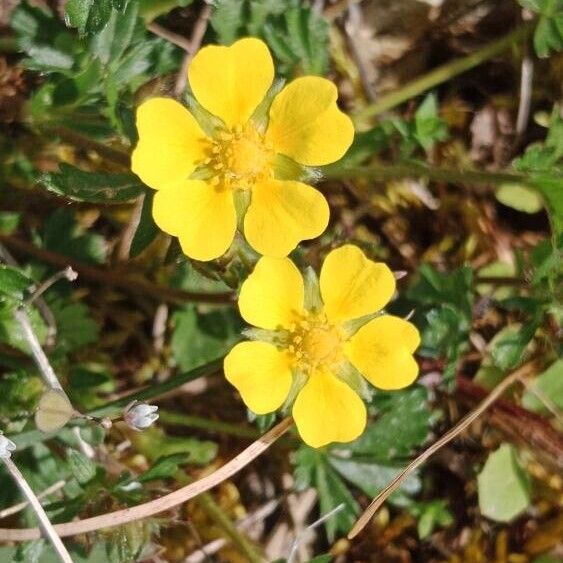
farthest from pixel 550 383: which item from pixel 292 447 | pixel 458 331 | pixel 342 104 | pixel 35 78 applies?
pixel 35 78

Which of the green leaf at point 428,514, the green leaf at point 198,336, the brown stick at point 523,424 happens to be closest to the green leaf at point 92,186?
the green leaf at point 198,336

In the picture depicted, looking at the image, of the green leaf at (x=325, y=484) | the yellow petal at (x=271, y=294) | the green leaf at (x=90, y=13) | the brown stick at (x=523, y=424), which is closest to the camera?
the green leaf at (x=90, y=13)

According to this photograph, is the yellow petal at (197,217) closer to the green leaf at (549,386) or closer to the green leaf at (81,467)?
the green leaf at (81,467)

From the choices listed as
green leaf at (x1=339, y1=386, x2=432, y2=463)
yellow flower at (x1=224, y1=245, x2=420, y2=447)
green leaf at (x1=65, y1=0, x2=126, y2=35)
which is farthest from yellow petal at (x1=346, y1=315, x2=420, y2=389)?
green leaf at (x1=65, y1=0, x2=126, y2=35)

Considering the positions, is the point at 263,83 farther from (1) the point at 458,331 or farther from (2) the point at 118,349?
(2) the point at 118,349

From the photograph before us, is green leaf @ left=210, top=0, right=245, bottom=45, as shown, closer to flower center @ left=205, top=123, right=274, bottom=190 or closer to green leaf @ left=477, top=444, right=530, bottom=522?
flower center @ left=205, top=123, right=274, bottom=190

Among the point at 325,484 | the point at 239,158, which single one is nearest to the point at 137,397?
the point at 325,484
